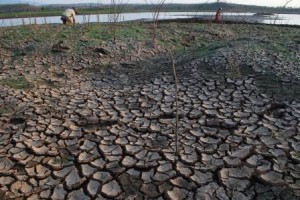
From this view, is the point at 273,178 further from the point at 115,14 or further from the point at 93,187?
the point at 115,14

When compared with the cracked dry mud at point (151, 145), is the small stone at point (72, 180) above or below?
below

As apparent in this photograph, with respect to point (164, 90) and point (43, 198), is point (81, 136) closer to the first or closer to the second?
point (43, 198)

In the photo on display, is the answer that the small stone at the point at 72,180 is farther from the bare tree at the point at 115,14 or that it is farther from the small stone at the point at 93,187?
the bare tree at the point at 115,14

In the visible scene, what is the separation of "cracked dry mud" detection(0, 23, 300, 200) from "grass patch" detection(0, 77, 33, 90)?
223 millimetres

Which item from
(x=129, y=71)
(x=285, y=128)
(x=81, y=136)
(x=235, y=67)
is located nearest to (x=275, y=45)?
(x=235, y=67)

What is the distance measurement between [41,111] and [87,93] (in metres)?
0.82

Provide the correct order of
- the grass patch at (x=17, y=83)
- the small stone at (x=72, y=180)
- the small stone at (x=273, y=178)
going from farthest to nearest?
the grass patch at (x=17, y=83) → the small stone at (x=72, y=180) → the small stone at (x=273, y=178)

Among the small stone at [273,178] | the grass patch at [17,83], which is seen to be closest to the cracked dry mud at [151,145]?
the small stone at [273,178]

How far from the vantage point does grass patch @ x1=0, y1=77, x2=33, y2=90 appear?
4.56 metres

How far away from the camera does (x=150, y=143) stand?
3.07 meters

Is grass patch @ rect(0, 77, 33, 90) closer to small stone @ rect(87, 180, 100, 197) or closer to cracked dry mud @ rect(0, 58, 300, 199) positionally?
cracked dry mud @ rect(0, 58, 300, 199)

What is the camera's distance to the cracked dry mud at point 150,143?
8.00ft

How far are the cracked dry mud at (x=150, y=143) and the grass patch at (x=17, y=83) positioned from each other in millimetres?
223

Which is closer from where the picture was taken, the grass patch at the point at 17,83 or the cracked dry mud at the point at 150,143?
the cracked dry mud at the point at 150,143
